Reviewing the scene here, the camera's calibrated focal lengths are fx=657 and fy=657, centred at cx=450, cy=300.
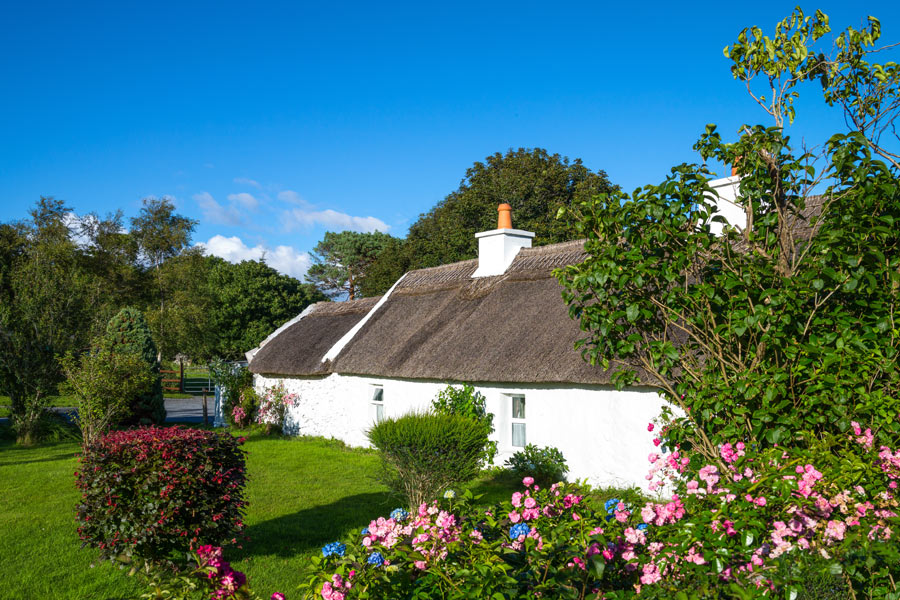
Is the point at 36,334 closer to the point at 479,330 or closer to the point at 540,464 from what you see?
the point at 479,330

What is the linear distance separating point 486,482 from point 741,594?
846 cm

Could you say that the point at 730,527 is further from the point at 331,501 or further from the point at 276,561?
the point at 331,501

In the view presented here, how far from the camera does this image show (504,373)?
11211 mm

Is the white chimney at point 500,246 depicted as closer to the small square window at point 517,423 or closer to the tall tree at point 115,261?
the small square window at point 517,423

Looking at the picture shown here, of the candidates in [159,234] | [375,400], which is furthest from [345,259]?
[375,400]

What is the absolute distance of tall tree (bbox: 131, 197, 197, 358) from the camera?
45094 mm

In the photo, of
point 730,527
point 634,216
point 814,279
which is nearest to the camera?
point 730,527

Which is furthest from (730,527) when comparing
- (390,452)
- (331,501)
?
(331,501)

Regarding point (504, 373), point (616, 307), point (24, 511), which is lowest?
point (24, 511)

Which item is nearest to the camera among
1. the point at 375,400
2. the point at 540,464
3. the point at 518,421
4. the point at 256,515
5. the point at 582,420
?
the point at 256,515

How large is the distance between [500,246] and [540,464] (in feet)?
19.7

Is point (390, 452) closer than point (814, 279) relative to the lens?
No

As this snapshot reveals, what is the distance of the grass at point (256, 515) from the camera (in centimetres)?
655

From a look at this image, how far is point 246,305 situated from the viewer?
36.0m
